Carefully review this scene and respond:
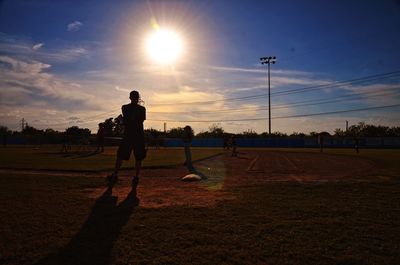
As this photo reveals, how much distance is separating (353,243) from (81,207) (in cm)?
361

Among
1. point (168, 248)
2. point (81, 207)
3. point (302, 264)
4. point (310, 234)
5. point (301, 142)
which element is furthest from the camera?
point (301, 142)

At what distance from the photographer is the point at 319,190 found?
21.0 feet

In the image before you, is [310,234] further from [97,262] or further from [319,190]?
[319,190]

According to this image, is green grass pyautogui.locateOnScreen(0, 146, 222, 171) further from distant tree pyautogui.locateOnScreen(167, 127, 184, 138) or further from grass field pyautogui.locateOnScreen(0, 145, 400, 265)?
distant tree pyautogui.locateOnScreen(167, 127, 184, 138)

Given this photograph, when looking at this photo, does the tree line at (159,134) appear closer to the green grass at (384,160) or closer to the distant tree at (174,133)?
the distant tree at (174,133)

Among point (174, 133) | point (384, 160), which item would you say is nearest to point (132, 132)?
point (384, 160)

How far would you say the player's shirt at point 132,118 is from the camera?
661cm

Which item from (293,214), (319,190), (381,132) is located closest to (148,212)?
(293,214)

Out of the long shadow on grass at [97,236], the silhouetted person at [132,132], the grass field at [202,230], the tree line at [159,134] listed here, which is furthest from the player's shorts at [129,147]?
the tree line at [159,134]

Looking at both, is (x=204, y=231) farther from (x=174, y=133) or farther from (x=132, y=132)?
(x=174, y=133)

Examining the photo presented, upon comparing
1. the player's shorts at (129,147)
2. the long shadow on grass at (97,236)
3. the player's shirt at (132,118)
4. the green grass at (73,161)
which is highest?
the player's shirt at (132,118)

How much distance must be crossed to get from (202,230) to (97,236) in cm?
114

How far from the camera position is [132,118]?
662 centimetres

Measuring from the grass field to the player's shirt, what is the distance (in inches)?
59.1
